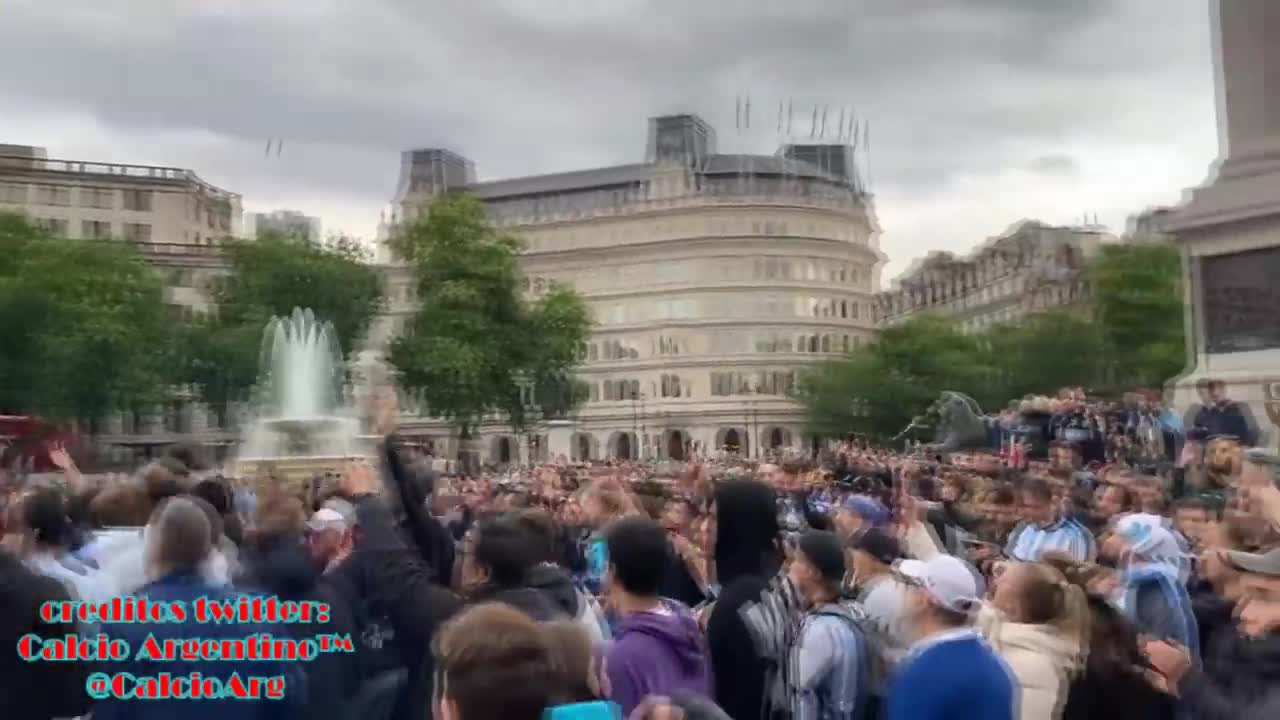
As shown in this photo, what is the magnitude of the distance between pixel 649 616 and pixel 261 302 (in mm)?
77028

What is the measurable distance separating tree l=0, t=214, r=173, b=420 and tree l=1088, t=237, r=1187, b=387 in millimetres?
50351

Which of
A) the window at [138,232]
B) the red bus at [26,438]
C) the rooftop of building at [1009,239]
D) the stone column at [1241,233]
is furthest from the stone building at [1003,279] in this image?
the stone column at [1241,233]

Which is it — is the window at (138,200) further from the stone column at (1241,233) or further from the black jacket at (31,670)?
the black jacket at (31,670)

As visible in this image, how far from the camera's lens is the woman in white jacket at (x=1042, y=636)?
18.1 feet

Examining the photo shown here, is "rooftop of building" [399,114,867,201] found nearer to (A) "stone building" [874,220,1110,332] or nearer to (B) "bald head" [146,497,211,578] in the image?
(A) "stone building" [874,220,1110,332]

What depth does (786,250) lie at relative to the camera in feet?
366

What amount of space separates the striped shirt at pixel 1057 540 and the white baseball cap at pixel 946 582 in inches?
169

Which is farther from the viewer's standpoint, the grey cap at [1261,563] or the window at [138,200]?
the window at [138,200]

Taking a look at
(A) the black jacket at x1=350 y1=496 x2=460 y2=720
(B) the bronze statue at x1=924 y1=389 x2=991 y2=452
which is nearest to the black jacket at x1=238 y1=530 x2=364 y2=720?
(A) the black jacket at x1=350 y1=496 x2=460 y2=720

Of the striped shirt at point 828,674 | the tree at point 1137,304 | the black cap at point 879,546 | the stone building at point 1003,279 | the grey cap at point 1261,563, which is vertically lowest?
the striped shirt at point 828,674

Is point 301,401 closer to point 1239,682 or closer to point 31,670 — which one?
point 31,670

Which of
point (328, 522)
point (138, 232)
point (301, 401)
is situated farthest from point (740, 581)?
point (138, 232)

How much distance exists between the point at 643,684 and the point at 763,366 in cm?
10529

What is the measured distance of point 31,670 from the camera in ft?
20.1
